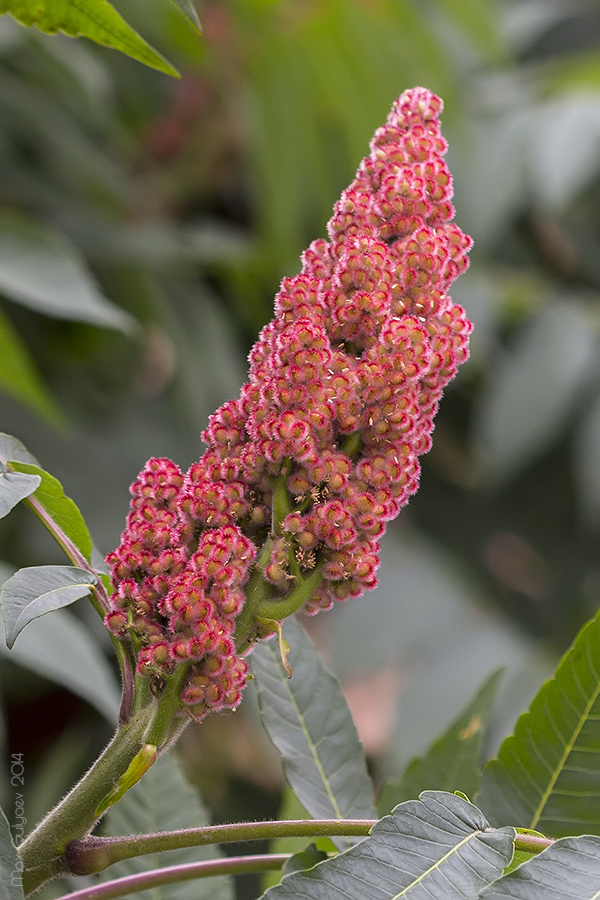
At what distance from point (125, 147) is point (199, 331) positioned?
1.61ft

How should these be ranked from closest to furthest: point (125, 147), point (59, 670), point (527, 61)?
point (59, 670), point (125, 147), point (527, 61)

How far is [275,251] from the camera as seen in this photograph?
6.29ft

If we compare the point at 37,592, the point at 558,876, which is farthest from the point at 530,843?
the point at 37,592

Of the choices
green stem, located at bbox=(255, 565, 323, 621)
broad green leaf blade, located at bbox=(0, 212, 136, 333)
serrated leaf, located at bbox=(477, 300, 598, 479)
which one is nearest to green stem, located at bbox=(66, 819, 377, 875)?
green stem, located at bbox=(255, 565, 323, 621)

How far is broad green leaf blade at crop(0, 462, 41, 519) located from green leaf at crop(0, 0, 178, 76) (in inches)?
9.8

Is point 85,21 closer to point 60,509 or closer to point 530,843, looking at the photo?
point 60,509

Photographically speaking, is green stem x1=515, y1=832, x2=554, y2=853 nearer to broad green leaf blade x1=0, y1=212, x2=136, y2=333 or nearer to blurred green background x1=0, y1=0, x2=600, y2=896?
broad green leaf blade x1=0, y1=212, x2=136, y2=333

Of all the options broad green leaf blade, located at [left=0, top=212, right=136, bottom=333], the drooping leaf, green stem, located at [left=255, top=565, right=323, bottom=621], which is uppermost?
broad green leaf blade, located at [left=0, top=212, right=136, bottom=333]

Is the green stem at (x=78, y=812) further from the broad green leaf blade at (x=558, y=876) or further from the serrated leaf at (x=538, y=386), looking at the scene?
the serrated leaf at (x=538, y=386)

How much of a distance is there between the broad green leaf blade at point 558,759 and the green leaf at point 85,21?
44 cm

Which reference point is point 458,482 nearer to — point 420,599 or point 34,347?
point 420,599

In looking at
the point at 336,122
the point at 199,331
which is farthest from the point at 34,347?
the point at 336,122

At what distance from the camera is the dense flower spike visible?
53 centimetres

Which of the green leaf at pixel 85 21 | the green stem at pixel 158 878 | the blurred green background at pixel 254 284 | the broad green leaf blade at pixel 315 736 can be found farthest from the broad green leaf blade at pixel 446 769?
the blurred green background at pixel 254 284
